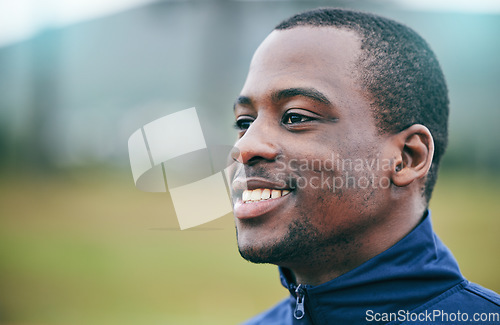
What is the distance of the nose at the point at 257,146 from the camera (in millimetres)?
2129

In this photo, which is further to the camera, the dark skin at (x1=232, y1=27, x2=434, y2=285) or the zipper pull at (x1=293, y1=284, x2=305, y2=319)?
the zipper pull at (x1=293, y1=284, x2=305, y2=319)

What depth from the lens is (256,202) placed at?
7.03ft

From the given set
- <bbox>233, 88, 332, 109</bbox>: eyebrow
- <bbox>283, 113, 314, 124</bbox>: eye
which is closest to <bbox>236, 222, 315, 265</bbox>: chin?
<bbox>283, 113, 314, 124</bbox>: eye

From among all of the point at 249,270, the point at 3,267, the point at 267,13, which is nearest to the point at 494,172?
the point at 267,13

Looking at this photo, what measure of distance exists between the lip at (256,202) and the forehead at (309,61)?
440 mm

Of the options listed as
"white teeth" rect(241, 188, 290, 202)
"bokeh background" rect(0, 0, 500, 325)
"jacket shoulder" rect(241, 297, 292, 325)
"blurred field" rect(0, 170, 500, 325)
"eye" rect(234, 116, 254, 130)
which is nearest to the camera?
"white teeth" rect(241, 188, 290, 202)

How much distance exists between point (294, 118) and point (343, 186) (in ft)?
1.26

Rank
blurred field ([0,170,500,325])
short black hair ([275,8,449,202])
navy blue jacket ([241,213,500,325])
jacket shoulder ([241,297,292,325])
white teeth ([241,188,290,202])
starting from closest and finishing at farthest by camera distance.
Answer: navy blue jacket ([241,213,500,325]) → white teeth ([241,188,290,202]) → short black hair ([275,8,449,202]) → jacket shoulder ([241,297,292,325]) → blurred field ([0,170,500,325])

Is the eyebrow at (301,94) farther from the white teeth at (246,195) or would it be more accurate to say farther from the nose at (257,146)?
the white teeth at (246,195)

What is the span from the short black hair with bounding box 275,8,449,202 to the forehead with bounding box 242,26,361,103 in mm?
60

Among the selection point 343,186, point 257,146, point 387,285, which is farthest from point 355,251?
point 257,146

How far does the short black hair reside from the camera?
7.47 feet

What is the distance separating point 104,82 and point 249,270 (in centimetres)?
1237

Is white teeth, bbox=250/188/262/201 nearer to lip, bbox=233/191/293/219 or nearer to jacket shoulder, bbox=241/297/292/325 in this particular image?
lip, bbox=233/191/293/219
